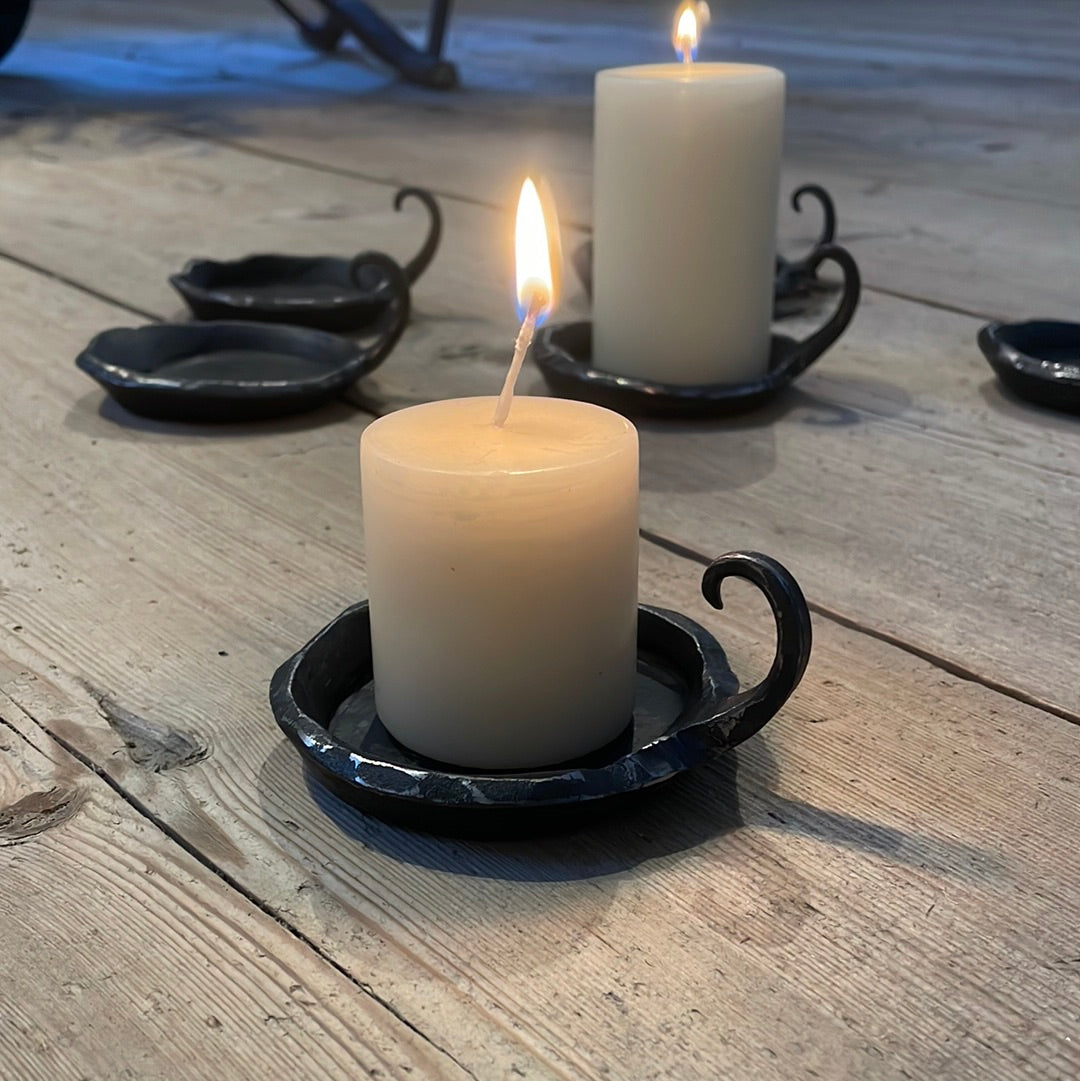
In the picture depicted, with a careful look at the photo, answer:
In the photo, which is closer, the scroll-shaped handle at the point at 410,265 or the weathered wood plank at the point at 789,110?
the scroll-shaped handle at the point at 410,265

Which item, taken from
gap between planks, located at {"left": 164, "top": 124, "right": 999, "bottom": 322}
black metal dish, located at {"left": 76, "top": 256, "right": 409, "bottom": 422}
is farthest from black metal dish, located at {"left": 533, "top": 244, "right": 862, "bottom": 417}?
gap between planks, located at {"left": 164, "top": 124, "right": 999, "bottom": 322}

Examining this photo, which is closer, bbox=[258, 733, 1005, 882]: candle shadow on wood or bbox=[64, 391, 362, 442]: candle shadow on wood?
bbox=[258, 733, 1005, 882]: candle shadow on wood

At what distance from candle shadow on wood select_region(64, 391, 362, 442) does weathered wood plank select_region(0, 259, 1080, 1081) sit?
18cm

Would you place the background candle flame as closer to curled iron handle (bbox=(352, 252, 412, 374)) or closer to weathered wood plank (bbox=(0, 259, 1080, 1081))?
weathered wood plank (bbox=(0, 259, 1080, 1081))

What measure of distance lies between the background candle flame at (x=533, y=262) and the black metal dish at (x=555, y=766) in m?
0.11

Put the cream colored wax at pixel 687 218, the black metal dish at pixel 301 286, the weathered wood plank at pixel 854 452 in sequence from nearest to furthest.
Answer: the weathered wood plank at pixel 854 452
the cream colored wax at pixel 687 218
the black metal dish at pixel 301 286

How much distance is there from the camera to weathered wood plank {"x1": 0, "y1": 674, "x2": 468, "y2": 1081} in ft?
1.22

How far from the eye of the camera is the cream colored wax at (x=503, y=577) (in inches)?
17.3

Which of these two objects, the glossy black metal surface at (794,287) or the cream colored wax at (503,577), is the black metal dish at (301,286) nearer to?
the glossy black metal surface at (794,287)

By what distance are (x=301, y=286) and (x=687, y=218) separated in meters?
0.38

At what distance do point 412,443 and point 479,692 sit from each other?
8 centimetres

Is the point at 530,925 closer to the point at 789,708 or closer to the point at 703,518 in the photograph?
the point at 789,708

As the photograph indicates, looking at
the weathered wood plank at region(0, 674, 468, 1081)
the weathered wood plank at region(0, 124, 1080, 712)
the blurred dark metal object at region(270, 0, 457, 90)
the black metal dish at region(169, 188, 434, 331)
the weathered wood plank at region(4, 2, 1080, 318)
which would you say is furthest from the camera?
the blurred dark metal object at region(270, 0, 457, 90)

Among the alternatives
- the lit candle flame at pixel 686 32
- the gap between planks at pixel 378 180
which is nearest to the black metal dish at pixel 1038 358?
the gap between planks at pixel 378 180
